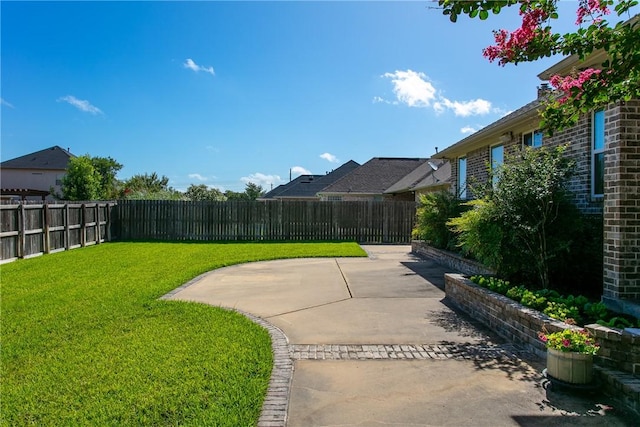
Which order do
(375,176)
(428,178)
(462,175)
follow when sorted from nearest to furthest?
1. (462,175)
2. (428,178)
3. (375,176)

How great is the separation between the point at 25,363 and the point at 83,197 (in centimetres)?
2762

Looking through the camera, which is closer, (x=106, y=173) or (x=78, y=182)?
(x=78, y=182)

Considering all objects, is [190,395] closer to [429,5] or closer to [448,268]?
[429,5]

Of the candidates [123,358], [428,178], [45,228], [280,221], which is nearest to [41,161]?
[45,228]

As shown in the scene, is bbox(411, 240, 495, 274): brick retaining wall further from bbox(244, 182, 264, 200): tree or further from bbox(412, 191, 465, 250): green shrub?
bbox(244, 182, 264, 200): tree

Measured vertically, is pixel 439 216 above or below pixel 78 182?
below

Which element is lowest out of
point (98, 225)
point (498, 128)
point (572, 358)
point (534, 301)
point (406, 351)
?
point (406, 351)

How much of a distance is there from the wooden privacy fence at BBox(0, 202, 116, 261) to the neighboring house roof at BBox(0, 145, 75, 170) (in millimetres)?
30876

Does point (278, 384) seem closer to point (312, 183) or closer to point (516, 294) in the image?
point (516, 294)

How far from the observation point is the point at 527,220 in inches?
236

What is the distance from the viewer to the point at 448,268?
9852mm

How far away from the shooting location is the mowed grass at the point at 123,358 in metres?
2.76

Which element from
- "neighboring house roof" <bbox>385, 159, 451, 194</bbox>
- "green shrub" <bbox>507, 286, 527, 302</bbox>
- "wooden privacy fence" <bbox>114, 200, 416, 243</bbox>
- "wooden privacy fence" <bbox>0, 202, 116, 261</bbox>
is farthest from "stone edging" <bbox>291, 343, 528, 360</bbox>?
"wooden privacy fence" <bbox>114, 200, 416, 243</bbox>

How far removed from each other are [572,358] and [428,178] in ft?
54.2
